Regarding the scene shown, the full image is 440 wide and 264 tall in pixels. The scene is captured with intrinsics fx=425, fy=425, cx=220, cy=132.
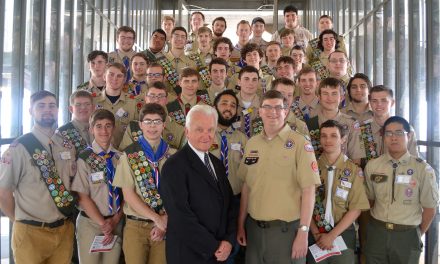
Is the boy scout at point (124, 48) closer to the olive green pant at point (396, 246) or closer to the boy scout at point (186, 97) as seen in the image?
the boy scout at point (186, 97)

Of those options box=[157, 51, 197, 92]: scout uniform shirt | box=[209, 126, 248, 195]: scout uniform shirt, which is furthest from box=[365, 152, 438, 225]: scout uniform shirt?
box=[157, 51, 197, 92]: scout uniform shirt

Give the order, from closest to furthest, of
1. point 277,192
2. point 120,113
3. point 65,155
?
point 277,192
point 65,155
point 120,113

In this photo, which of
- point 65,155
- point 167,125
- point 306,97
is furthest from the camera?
point 306,97

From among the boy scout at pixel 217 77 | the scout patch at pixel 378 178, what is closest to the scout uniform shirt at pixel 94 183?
the boy scout at pixel 217 77

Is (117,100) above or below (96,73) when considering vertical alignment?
below

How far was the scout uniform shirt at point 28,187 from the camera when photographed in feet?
10.9

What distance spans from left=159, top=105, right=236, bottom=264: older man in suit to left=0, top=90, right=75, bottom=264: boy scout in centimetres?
123

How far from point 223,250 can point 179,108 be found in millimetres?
2175

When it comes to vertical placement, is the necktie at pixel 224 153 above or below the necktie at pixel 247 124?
below

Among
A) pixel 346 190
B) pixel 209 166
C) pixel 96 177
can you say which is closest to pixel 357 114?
pixel 346 190

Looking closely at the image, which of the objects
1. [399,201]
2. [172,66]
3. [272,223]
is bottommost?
[272,223]

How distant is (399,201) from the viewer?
3512 mm

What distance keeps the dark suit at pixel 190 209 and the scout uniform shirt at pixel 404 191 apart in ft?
5.23

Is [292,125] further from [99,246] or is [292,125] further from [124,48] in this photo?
[124,48]
